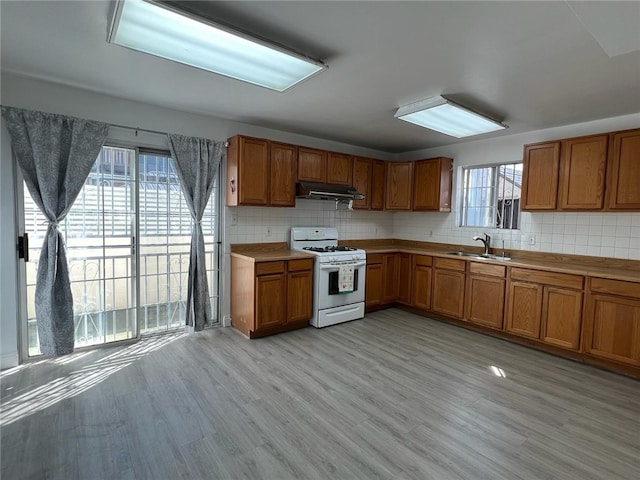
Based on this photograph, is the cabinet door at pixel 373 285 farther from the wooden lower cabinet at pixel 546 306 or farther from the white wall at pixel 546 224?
the wooden lower cabinet at pixel 546 306

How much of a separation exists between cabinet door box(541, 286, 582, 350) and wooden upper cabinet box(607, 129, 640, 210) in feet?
3.18

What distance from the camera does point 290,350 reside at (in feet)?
11.5

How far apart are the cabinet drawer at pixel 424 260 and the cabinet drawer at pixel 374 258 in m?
0.52

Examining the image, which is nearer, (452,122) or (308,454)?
(308,454)

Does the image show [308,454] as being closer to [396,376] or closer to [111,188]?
[396,376]

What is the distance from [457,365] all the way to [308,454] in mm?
1864

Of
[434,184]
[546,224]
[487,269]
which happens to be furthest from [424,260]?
[546,224]

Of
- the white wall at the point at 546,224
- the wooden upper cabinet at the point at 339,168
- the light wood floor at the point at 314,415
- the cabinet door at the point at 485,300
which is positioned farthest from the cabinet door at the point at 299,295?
the white wall at the point at 546,224

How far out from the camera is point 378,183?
17.3 ft

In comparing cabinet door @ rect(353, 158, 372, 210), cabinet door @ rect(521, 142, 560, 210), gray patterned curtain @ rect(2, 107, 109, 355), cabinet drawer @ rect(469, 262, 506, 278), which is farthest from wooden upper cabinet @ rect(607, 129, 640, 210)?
gray patterned curtain @ rect(2, 107, 109, 355)

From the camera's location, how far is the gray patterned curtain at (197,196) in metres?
3.72

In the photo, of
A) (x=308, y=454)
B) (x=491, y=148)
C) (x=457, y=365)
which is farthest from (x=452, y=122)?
(x=308, y=454)

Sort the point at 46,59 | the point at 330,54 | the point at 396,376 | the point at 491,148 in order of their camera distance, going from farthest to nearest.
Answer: the point at 491,148, the point at 396,376, the point at 46,59, the point at 330,54

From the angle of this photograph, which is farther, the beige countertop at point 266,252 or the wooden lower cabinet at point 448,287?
the wooden lower cabinet at point 448,287
